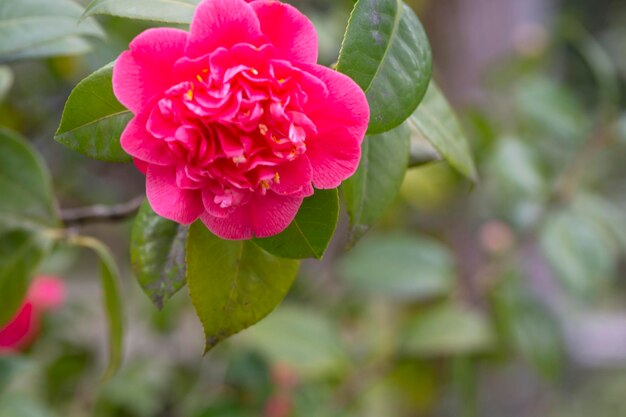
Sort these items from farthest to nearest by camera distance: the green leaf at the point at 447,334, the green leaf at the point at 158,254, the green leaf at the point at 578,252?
the green leaf at the point at 447,334 → the green leaf at the point at 578,252 → the green leaf at the point at 158,254

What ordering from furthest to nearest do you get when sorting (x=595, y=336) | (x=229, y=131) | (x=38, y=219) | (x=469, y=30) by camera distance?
1. (x=595, y=336)
2. (x=469, y=30)
3. (x=38, y=219)
4. (x=229, y=131)

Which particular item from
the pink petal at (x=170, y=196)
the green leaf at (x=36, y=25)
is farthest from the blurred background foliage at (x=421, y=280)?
the pink petal at (x=170, y=196)

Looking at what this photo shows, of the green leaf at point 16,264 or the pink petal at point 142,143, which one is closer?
the pink petal at point 142,143

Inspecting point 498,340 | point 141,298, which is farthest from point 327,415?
point 141,298

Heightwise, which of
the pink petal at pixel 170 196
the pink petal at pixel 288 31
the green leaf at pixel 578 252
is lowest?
the green leaf at pixel 578 252

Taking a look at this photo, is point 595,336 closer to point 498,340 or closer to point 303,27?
point 498,340

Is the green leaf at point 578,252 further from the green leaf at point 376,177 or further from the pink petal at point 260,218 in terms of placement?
the pink petal at point 260,218

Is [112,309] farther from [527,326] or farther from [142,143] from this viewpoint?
[527,326]
